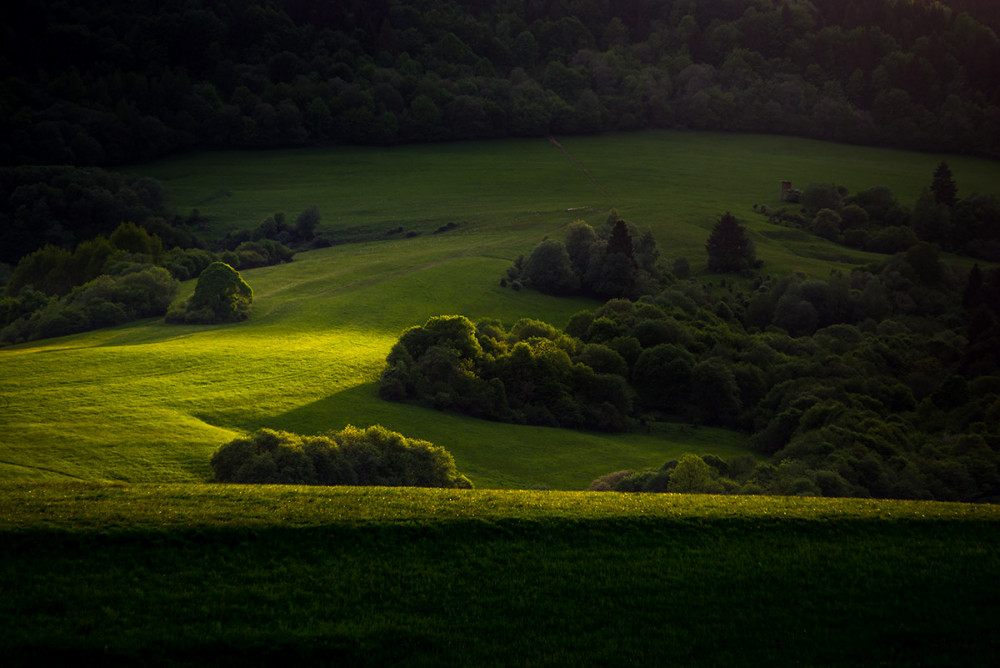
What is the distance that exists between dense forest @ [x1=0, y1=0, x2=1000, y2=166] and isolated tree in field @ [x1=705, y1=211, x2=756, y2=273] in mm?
66991

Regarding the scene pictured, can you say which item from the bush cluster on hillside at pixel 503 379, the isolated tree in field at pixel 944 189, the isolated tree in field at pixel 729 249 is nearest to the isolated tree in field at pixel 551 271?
the isolated tree in field at pixel 729 249

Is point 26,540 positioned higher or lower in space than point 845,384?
higher

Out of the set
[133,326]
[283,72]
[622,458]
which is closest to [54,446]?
[622,458]

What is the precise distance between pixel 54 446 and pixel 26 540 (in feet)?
91.4

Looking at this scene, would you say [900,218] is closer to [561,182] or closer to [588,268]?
[561,182]

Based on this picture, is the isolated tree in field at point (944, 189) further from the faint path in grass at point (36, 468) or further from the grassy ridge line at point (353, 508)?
the faint path in grass at point (36, 468)

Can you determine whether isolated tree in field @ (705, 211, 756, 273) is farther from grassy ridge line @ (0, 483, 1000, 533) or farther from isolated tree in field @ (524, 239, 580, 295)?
grassy ridge line @ (0, 483, 1000, 533)

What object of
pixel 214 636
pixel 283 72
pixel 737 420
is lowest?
pixel 737 420

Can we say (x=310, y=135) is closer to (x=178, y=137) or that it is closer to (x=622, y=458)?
(x=178, y=137)

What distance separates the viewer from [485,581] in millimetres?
22328

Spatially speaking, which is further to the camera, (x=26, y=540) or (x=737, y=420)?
(x=737, y=420)

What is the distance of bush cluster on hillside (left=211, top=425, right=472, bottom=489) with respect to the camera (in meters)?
44.9

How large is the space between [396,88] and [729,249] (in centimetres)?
9300

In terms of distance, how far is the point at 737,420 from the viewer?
3095 inches
